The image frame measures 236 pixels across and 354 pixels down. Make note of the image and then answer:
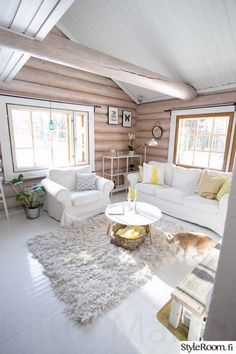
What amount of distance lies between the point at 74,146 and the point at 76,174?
765 millimetres

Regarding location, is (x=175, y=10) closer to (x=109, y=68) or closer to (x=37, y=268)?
(x=109, y=68)

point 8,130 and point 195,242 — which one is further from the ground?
point 8,130

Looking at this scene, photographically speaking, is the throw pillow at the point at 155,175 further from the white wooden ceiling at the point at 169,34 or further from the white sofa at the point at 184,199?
the white wooden ceiling at the point at 169,34

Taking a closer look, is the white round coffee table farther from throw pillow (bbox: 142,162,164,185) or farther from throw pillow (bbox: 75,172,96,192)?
throw pillow (bbox: 142,162,164,185)

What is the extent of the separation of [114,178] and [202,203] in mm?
2558

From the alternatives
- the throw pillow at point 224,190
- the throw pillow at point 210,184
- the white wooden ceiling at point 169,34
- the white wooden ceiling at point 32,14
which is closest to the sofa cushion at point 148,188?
the throw pillow at point 210,184

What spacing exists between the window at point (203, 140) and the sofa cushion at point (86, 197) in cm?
215

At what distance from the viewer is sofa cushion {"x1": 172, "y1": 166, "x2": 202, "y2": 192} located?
3400mm

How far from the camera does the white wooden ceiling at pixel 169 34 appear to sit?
2244 mm

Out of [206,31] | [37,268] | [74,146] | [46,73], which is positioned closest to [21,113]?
[46,73]

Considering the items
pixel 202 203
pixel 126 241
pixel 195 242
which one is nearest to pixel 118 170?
pixel 202 203

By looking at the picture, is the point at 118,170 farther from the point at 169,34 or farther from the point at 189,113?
the point at 169,34

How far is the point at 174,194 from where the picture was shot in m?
3.22

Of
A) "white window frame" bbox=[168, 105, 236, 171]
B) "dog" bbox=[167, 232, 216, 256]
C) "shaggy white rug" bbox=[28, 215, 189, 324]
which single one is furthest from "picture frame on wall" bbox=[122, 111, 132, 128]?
"dog" bbox=[167, 232, 216, 256]
